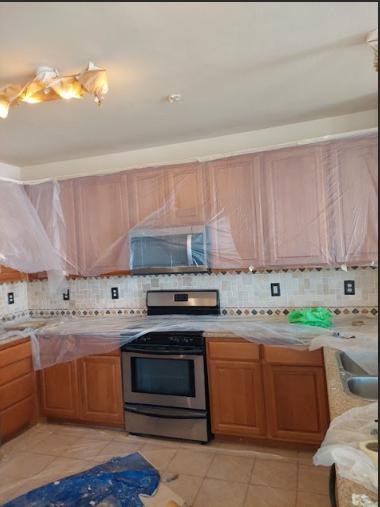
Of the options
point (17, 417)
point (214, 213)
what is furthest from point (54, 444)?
point (214, 213)

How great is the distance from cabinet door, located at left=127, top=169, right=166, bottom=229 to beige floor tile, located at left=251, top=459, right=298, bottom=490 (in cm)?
186

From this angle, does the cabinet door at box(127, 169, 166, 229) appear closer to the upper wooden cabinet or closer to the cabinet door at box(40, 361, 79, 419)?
the upper wooden cabinet

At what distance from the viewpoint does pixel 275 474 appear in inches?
92.7

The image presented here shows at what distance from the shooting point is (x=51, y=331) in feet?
10.2

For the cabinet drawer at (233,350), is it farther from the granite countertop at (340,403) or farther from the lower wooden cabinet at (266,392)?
the granite countertop at (340,403)

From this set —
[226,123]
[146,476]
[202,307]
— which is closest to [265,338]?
[202,307]

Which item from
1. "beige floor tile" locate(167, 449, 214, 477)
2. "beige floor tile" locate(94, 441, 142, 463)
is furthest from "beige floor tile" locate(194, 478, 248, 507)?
"beige floor tile" locate(94, 441, 142, 463)

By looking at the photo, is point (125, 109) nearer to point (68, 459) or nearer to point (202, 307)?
point (202, 307)

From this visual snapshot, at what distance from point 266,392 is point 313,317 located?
0.62 metres

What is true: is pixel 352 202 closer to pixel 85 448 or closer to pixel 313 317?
pixel 313 317

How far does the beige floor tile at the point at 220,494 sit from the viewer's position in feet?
6.97

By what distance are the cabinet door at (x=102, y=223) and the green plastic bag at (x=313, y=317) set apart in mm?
1401

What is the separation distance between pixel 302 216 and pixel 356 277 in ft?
2.14

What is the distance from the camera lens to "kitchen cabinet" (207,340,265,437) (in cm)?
264
